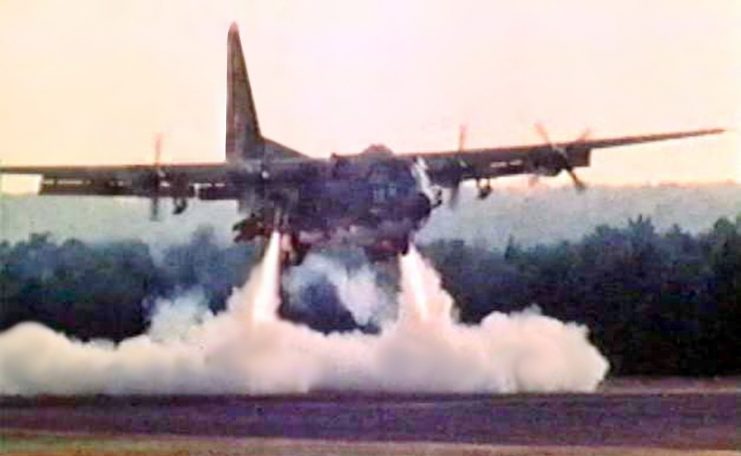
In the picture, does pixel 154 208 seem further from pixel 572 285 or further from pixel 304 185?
pixel 572 285

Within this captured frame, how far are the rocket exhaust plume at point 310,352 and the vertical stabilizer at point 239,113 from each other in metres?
0.19

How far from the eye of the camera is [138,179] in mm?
→ 3141

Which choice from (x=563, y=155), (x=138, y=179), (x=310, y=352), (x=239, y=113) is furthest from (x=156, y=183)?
(x=563, y=155)

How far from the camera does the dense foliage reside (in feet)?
10.00

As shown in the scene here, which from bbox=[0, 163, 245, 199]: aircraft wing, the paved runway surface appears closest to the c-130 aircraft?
bbox=[0, 163, 245, 199]: aircraft wing

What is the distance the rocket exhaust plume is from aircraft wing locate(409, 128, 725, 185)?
22 cm

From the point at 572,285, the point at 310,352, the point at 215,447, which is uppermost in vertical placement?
the point at 572,285

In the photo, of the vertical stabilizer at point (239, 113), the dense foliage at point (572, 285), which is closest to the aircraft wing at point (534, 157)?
the dense foliage at point (572, 285)

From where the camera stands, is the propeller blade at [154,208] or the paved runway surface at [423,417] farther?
the propeller blade at [154,208]

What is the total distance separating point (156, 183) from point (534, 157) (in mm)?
803

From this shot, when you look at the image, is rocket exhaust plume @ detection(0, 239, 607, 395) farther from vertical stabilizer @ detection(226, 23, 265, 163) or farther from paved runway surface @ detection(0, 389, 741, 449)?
vertical stabilizer @ detection(226, 23, 265, 163)

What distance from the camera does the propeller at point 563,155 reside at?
3.04 metres

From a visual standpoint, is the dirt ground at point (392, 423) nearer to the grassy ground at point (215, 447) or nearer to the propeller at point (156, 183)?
the grassy ground at point (215, 447)

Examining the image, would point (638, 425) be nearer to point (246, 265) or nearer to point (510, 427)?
point (510, 427)
